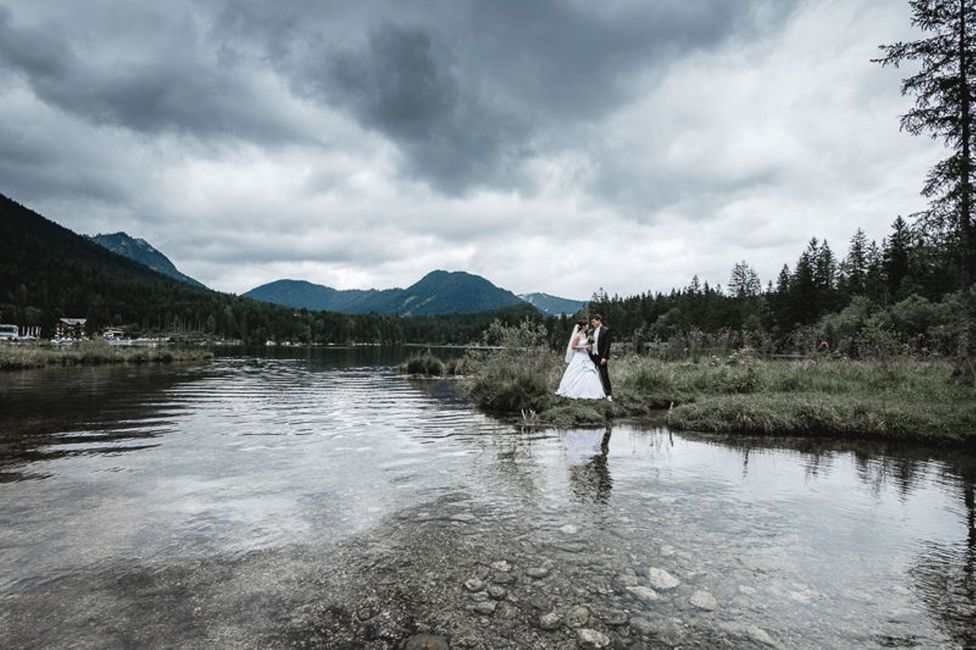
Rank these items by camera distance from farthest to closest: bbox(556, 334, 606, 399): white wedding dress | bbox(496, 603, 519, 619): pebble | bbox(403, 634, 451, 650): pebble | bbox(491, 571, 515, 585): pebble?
bbox(556, 334, 606, 399): white wedding dress → bbox(491, 571, 515, 585): pebble → bbox(496, 603, 519, 619): pebble → bbox(403, 634, 451, 650): pebble

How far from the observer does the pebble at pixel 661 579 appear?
4.02m

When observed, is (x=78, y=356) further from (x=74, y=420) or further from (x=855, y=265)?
(x=855, y=265)

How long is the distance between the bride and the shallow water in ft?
16.4

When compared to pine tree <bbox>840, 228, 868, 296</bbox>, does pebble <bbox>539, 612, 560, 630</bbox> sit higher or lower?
lower

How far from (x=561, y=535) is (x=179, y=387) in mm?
24491

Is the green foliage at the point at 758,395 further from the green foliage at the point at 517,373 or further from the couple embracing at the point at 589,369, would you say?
the couple embracing at the point at 589,369

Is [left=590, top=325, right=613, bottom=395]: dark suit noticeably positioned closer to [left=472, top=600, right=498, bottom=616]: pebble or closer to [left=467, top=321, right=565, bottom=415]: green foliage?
[left=467, top=321, right=565, bottom=415]: green foliage

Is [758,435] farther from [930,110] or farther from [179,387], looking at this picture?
[179,387]

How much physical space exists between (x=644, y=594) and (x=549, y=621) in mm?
938

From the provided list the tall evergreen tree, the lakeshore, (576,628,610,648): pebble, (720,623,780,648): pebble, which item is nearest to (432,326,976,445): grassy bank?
the lakeshore

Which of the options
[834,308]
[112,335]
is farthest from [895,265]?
[112,335]

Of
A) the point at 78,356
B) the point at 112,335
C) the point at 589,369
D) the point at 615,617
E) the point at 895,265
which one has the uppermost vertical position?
the point at 895,265

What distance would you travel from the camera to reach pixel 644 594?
3877 mm

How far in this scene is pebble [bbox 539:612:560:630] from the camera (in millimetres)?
3416
